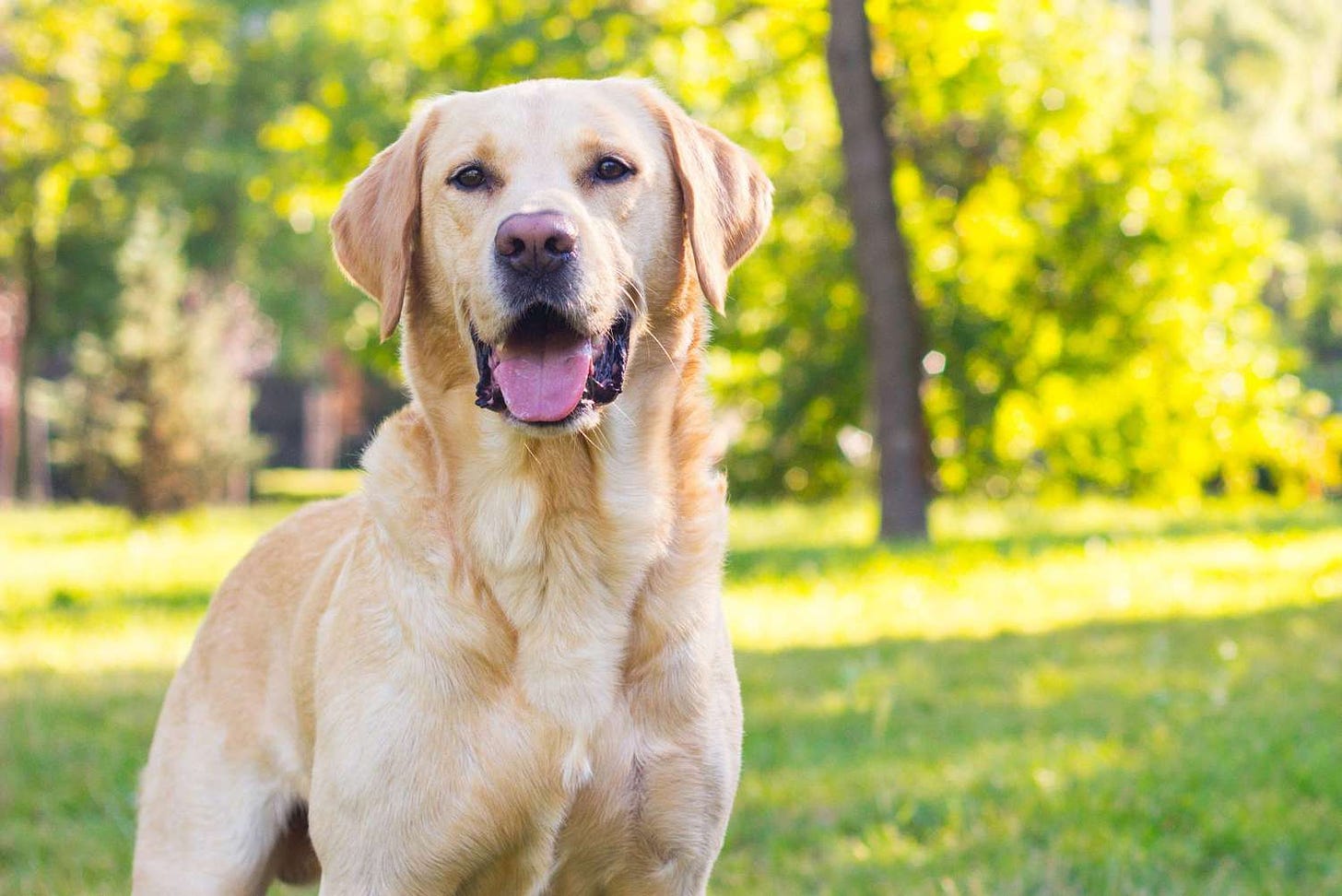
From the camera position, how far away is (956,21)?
11359mm

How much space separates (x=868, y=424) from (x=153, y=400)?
784 cm

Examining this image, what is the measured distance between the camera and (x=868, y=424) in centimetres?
1597

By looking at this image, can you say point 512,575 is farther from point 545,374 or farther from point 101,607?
point 101,607

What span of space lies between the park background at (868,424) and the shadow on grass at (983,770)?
0.07ft

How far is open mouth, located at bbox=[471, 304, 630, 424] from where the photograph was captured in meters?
2.85

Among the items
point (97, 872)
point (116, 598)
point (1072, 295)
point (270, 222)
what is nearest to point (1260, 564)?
point (1072, 295)

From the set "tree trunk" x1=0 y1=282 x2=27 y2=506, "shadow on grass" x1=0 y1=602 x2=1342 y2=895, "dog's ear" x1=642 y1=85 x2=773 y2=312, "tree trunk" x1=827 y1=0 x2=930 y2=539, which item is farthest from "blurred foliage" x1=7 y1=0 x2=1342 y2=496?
"dog's ear" x1=642 y1=85 x2=773 y2=312

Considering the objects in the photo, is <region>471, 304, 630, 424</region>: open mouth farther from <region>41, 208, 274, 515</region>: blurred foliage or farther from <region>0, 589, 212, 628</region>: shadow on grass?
<region>41, 208, 274, 515</region>: blurred foliage

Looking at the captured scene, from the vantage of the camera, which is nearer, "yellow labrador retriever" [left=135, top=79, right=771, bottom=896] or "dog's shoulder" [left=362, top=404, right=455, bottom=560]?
"yellow labrador retriever" [left=135, top=79, right=771, bottom=896]

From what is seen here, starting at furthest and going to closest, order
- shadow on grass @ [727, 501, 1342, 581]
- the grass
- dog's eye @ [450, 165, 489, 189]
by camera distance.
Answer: shadow on grass @ [727, 501, 1342, 581] → the grass → dog's eye @ [450, 165, 489, 189]

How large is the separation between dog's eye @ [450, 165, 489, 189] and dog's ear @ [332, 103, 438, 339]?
4.7 inches

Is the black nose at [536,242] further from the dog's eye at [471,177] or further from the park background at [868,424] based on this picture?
the park background at [868,424]

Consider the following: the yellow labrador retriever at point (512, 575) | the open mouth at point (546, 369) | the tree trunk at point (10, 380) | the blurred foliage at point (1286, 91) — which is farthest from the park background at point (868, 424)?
the blurred foliage at point (1286, 91)

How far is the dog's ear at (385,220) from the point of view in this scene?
3.04 metres
